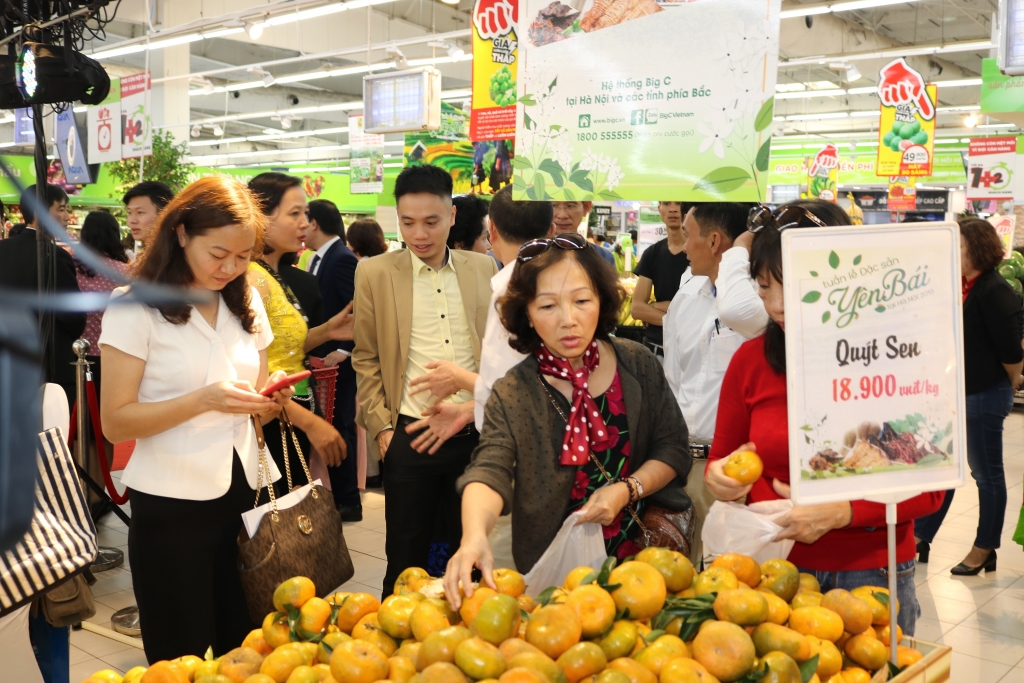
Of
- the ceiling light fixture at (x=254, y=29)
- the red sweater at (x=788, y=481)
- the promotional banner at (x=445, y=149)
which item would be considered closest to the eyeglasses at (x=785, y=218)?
the red sweater at (x=788, y=481)

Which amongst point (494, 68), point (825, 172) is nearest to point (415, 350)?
point (494, 68)

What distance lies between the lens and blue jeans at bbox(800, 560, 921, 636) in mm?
1784

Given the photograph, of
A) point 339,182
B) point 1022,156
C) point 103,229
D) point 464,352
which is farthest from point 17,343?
point 339,182

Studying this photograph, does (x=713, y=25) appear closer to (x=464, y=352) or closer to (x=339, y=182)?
(x=464, y=352)

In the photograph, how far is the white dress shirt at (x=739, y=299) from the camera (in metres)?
2.39

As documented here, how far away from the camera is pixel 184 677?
1.40 metres

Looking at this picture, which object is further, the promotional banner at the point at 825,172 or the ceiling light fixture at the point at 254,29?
the promotional banner at the point at 825,172

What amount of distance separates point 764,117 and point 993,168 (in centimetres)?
1302

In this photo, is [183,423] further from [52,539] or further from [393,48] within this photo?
[393,48]

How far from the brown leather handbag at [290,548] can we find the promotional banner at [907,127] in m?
10.6

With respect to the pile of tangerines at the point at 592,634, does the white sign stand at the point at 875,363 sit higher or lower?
higher

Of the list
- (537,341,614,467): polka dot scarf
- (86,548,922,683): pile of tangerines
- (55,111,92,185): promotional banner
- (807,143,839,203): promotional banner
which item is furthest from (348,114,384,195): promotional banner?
(86,548,922,683): pile of tangerines

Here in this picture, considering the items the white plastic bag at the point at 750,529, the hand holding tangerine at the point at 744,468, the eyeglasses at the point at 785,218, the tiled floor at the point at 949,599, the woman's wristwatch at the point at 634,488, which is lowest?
the tiled floor at the point at 949,599

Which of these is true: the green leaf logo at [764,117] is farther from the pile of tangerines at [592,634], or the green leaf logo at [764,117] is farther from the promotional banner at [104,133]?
the promotional banner at [104,133]
